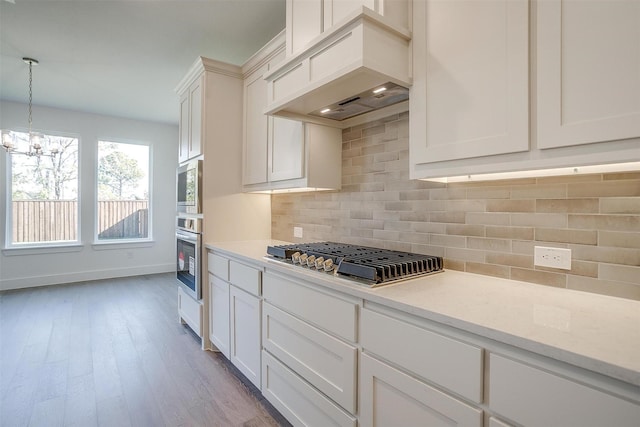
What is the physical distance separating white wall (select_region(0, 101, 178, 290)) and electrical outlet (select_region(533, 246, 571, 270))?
19.3 ft

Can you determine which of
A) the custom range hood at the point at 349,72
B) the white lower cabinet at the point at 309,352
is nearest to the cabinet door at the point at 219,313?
the white lower cabinet at the point at 309,352

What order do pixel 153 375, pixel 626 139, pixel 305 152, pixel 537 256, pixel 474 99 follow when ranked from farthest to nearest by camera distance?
pixel 153 375
pixel 305 152
pixel 537 256
pixel 474 99
pixel 626 139

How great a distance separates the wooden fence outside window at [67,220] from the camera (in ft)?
15.9

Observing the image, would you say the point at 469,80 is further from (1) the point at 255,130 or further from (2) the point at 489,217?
(1) the point at 255,130

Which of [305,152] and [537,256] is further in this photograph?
[305,152]

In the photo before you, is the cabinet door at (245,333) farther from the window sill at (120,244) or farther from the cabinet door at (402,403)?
the window sill at (120,244)

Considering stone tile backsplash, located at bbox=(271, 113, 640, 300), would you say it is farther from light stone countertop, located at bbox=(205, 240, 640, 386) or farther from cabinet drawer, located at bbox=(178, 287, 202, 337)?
cabinet drawer, located at bbox=(178, 287, 202, 337)

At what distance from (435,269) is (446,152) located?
594 millimetres

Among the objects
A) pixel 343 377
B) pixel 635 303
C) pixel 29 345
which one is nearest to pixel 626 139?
pixel 635 303

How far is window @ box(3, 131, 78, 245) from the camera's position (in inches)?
187

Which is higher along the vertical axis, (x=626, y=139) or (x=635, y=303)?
(x=626, y=139)

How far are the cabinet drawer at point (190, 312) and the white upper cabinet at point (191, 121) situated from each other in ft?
4.49

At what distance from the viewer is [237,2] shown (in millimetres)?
2426

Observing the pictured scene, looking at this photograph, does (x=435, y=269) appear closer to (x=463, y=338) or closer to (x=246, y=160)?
(x=463, y=338)
